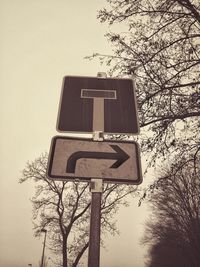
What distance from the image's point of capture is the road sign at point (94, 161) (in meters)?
2.48

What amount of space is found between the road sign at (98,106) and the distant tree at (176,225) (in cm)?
2399

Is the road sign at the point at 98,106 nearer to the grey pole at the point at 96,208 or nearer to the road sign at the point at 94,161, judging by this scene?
the grey pole at the point at 96,208

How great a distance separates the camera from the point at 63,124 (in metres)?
2.85

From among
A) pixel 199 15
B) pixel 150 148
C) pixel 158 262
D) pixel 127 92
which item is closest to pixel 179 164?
pixel 150 148

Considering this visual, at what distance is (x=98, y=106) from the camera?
2.88 metres

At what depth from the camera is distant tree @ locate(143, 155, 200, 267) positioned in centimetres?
3076

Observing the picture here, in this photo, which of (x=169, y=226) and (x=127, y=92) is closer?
(x=127, y=92)

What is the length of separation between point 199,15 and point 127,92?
5.60m

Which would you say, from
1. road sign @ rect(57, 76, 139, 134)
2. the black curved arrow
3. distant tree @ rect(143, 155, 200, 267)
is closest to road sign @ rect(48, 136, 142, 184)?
the black curved arrow

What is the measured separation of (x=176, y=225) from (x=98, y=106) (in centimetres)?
3667

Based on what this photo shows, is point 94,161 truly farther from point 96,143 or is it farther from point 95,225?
point 95,225

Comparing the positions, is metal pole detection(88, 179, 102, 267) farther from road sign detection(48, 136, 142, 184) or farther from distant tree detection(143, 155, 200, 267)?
distant tree detection(143, 155, 200, 267)

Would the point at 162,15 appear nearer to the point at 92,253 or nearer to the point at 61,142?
the point at 61,142

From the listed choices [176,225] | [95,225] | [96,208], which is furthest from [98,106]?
[176,225]
